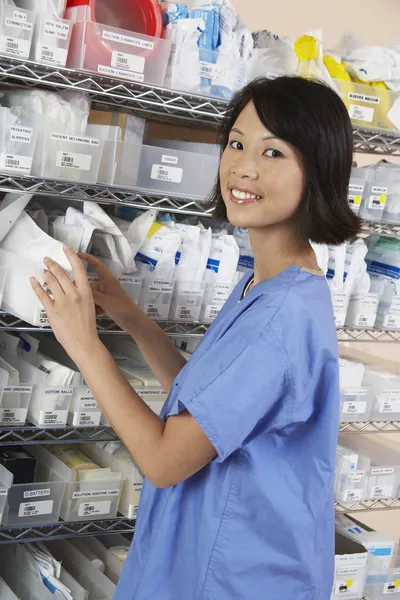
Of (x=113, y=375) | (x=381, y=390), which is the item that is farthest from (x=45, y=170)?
(x=381, y=390)

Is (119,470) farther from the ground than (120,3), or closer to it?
closer to it

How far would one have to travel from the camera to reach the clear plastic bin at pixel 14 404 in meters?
2.02

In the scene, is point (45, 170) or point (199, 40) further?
point (199, 40)

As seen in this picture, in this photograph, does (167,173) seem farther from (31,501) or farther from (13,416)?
(31,501)

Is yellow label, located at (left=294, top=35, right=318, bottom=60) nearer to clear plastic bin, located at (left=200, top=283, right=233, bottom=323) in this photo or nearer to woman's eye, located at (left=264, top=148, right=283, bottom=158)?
clear plastic bin, located at (left=200, top=283, right=233, bottom=323)

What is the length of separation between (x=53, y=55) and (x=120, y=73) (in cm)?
17

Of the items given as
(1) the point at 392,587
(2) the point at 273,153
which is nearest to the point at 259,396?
(2) the point at 273,153

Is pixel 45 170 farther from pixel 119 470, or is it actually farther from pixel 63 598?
pixel 63 598

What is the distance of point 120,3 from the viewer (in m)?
2.02

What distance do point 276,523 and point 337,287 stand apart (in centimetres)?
105

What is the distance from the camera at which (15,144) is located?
6.03ft

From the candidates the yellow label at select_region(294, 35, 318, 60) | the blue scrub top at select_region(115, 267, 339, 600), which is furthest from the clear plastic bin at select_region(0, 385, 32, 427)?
the yellow label at select_region(294, 35, 318, 60)

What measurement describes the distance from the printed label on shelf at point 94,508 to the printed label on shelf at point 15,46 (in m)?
1.17

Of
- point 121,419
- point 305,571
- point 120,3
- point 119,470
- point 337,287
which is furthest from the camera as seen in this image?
point 337,287
